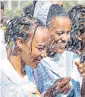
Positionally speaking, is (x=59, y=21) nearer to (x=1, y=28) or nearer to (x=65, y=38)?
(x=65, y=38)

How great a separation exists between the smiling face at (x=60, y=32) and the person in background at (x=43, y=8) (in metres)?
0.08

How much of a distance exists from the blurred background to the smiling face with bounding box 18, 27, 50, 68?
2.45 ft

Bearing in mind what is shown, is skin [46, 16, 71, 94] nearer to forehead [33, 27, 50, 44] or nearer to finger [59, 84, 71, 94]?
finger [59, 84, 71, 94]

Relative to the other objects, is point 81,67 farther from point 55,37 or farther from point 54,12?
point 54,12

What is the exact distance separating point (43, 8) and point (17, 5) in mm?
566

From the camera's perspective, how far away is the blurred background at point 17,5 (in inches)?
148

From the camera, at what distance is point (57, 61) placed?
3330 millimetres

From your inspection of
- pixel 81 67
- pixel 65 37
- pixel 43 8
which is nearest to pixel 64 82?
pixel 81 67

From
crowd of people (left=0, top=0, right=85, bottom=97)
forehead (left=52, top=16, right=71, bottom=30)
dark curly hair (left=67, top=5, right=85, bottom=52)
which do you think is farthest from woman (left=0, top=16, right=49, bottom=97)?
dark curly hair (left=67, top=5, right=85, bottom=52)

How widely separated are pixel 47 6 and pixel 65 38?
295 mm

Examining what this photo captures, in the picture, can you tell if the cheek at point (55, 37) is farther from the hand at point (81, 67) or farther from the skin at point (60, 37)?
the hand at point (81, 67)

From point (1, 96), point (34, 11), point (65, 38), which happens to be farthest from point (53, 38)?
point (1, 96)

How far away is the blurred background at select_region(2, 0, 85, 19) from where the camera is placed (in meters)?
3.77

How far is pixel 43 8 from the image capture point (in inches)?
132
